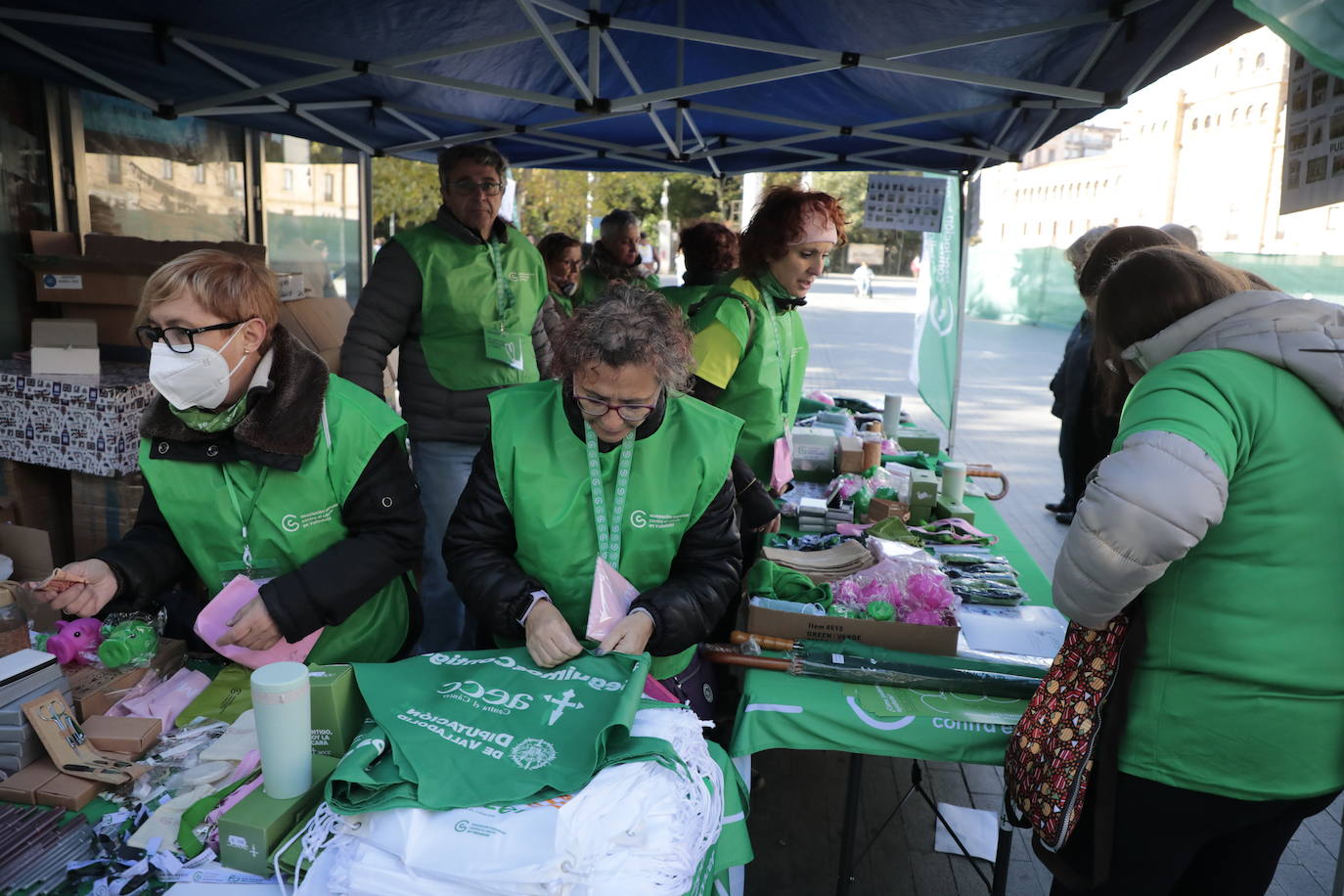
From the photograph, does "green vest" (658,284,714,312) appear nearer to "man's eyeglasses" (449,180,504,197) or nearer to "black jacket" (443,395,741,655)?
"man's eyeglasses" (449,180,504,197)

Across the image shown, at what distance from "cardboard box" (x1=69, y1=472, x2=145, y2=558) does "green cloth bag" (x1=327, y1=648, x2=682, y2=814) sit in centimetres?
257

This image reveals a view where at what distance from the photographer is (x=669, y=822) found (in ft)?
4.51

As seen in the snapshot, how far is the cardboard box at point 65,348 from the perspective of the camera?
3646mm

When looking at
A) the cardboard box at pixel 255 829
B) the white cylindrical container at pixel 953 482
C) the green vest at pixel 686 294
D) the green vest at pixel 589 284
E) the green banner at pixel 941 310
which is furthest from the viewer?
the green vest at pixel 589 284

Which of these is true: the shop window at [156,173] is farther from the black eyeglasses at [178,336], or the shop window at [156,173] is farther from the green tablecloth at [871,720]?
the green tablecloth at [871,720]

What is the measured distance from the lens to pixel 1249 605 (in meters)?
1.54

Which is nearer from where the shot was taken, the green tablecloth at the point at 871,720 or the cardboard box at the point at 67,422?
the green tablecloth at the point at 871,720

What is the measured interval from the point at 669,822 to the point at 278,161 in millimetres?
6391

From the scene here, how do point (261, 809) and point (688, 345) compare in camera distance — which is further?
point (688, 345)

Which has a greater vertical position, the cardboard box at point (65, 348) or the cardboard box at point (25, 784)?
the cardboard box at point (65, 348)

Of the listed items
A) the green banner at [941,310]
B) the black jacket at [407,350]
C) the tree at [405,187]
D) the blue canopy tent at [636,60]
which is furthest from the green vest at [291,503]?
the tree at [405,187]

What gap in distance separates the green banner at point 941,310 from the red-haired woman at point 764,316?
Result: 3047 millimetres

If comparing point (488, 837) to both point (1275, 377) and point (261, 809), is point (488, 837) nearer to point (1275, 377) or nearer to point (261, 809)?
point (261, 809)

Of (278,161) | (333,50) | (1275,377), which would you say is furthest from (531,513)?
(278,161)
